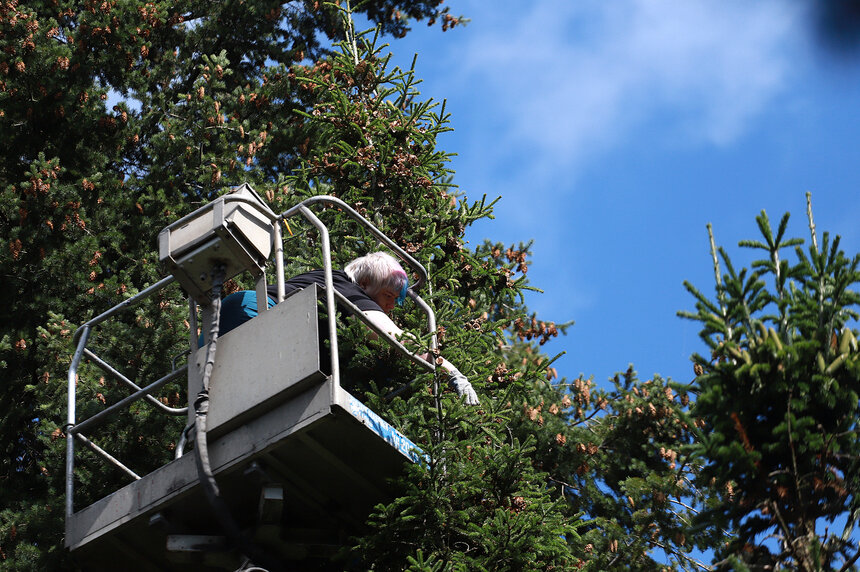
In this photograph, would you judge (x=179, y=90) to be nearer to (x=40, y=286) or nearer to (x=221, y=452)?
(x=40, y=286)

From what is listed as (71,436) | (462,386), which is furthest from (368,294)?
(71,436)

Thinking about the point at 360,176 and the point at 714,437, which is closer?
the point at 714,437

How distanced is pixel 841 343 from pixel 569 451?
23.1ft

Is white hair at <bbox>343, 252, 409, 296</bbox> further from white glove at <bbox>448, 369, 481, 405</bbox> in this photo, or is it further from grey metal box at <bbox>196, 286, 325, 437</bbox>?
grey metal box at <bbox>196, 286, 325, 437</bbox>

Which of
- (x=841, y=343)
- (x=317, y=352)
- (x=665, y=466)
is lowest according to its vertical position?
(x=841, y=343)

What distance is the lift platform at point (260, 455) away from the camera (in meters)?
6.80

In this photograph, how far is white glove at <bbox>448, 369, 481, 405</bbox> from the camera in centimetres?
764

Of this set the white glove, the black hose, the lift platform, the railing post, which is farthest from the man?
the railing post

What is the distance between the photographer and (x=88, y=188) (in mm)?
13188

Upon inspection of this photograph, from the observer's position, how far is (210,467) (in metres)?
6.94

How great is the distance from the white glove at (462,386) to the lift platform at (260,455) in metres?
0.27

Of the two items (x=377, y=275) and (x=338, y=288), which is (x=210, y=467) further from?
(x=377, y=275)

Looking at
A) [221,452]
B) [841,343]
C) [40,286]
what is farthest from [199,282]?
[40,286]

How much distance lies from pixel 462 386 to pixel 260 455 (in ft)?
4.94
